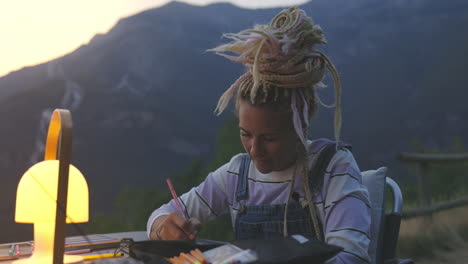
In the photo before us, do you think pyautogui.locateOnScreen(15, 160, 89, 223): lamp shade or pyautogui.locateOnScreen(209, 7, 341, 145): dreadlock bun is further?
pyautogui.locateOnScreen(209, 7, 341, 145): dreadlock bun

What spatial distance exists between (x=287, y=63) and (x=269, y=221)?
1.42 ft

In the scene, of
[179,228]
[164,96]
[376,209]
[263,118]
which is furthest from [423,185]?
[179,228]

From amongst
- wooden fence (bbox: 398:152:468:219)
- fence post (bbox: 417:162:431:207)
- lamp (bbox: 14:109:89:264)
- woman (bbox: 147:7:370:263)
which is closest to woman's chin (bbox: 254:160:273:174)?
woman (bbox: 147:7:370:263)

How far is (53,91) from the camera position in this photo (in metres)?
3.19

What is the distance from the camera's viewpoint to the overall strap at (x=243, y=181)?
1.45m

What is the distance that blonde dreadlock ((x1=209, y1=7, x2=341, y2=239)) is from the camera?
47.3 inches

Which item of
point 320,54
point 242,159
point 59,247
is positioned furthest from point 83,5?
point 59,247

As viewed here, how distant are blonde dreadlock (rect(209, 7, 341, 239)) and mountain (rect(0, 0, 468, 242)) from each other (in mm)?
199

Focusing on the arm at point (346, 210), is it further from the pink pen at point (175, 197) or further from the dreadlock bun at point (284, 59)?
the pink pen at point (175, 197)

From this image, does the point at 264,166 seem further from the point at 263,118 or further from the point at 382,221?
the point at 382,221

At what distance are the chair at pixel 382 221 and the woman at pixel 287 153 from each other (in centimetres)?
16

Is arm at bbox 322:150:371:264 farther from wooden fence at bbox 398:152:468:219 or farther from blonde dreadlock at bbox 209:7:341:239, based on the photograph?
wooden fence at bbox 398:152:468:219

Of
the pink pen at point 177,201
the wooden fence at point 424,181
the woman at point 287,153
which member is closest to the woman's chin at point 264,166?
the woman at point 287,153

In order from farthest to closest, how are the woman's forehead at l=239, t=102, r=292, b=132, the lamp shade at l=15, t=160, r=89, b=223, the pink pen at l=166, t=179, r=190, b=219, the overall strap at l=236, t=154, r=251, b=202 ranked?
the overall strap at l=236, t=154, r=251, b=202, the woman's forehead at l=239, t=102, r=292, b=132, the pink pen at l=166, t=179, r=190, b=219, the lamp shade at l=15, t=160, r=89, b=223
